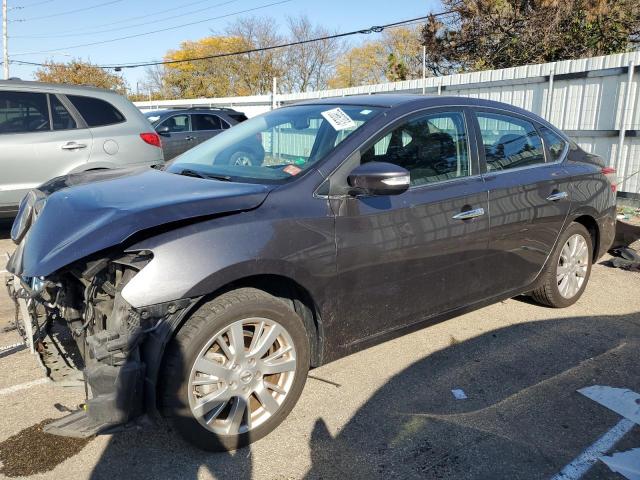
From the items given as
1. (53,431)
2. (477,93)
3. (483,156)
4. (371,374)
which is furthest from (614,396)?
(477,93)

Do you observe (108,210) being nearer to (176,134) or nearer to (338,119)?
(338,119)

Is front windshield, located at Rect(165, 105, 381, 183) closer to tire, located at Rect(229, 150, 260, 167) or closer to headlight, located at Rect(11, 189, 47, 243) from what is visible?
tire, located at Rect(229, 150, 260, 167)

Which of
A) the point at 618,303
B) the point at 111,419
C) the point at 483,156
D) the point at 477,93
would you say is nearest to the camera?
the point at 111,419

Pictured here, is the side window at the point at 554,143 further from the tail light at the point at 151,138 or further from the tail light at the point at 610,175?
the tail light at the point at 151,138

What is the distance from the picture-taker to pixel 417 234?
3.27 meters

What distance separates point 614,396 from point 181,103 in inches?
1177

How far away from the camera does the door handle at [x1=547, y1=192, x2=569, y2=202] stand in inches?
164

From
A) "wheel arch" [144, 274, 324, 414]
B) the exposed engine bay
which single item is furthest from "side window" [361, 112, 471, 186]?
the exposed engine bay

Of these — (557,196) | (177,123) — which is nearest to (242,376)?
(557,196)

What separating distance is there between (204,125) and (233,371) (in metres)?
10.6

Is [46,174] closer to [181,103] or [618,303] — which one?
[618,303]

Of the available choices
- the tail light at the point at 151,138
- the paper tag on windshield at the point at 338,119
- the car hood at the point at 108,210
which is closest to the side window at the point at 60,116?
the tail light at the point at 151,138

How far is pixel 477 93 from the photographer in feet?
35.6

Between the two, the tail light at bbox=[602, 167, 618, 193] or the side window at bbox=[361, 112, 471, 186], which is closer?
the side window at bbox=[361, 112, 471, 186]
